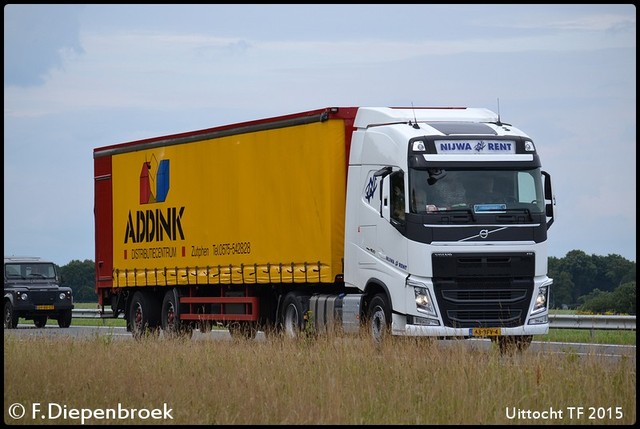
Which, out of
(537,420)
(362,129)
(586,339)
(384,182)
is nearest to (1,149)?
(537,420)

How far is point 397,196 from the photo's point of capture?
20438 mm

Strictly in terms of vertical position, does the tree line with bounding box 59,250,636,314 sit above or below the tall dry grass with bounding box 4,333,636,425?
above

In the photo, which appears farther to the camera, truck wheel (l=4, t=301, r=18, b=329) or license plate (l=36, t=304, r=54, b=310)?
license plate (l=36, t=304, r=54, b=310)

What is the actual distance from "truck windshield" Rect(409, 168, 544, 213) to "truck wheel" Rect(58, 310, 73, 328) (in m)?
20.3

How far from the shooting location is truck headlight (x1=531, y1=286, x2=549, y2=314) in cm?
2044

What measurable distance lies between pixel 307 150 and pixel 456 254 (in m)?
4.14

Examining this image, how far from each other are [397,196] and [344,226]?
6.81ft

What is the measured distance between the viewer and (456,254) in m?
19.9

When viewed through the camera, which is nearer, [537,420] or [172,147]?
[537,420]

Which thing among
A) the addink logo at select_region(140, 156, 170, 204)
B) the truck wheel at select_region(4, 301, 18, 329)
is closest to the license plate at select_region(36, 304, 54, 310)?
the truck wheel at select_region(4, 301, 18, 329)

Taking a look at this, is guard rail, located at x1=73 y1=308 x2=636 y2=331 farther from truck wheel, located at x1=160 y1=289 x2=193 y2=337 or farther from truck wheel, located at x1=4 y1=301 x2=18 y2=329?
truck wheel, located at x1=4 y1=301 x2=18 y2=329

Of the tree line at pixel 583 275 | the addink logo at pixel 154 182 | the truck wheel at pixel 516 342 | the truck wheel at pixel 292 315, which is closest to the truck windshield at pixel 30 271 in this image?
the addink logo at pixel 154 182

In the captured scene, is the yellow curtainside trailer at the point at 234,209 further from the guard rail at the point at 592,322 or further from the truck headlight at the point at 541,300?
the truck headlight at the point at 541,300

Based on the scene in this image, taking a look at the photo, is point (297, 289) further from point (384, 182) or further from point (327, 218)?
point (384, 182)
